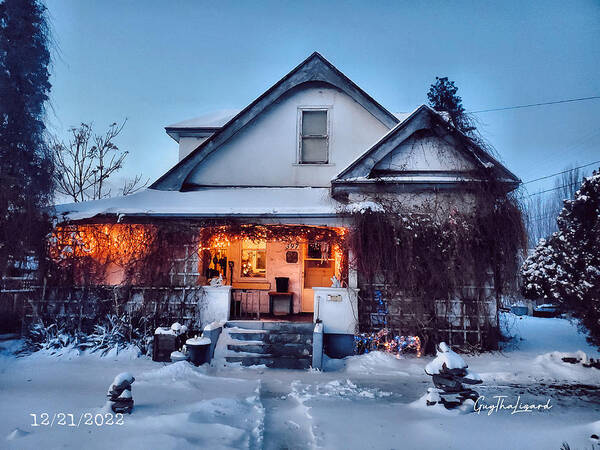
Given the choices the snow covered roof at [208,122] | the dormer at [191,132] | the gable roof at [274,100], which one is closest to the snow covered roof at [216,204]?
the gable roof at [274,100]

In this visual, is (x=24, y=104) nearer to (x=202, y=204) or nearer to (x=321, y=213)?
(x=202, y=204)

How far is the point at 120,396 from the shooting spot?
16.2ft

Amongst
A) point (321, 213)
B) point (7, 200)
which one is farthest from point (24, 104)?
point (321, 213)

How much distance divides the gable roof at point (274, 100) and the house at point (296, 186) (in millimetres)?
33

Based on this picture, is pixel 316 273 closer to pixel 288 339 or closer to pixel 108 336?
pixel 288 339

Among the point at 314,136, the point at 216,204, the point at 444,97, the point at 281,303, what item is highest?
the point at 444,97

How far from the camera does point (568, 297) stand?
7918 millimetres

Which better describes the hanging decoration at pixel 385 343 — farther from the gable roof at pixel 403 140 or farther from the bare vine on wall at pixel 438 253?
the gable roof at pixel 403 140

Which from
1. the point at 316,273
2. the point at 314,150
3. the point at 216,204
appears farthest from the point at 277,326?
the point at 314,150

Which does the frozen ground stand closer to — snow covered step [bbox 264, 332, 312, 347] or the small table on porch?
snow covered step [bbox 264, 332, 312, 347]

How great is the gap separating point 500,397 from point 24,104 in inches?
508

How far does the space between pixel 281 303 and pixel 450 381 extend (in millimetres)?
7272

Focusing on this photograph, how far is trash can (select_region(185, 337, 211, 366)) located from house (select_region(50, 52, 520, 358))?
1725 mm

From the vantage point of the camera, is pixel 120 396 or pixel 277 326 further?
pixel 277 326
